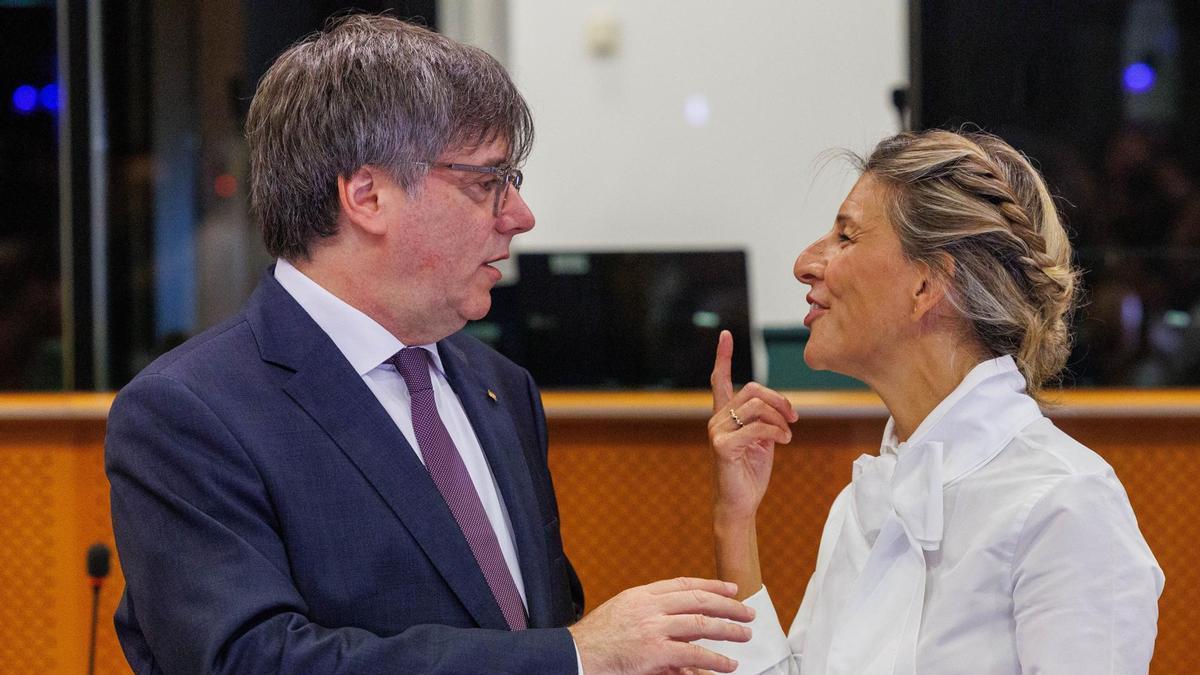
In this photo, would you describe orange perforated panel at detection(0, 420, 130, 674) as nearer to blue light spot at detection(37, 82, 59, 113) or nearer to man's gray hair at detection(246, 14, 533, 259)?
man's gray hair at detection(246, 14, 533, 259)

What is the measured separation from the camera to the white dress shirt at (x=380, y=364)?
163cm

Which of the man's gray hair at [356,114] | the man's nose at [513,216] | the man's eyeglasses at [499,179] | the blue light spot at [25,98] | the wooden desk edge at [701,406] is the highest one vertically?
the blue light spot at [25,98]

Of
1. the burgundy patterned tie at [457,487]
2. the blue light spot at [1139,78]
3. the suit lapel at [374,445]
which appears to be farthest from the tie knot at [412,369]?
the blue light spot at [1139,78]

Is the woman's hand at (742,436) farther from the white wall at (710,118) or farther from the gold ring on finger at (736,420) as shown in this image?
the white wall at (710,118)

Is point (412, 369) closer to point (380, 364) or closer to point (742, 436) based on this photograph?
point (380, 364)

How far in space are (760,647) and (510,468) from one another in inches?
17.9

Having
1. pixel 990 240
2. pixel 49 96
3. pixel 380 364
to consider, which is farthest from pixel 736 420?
pixel 49 96

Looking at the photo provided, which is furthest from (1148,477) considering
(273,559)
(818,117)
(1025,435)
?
(818,117)

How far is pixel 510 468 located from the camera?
5.82 feet

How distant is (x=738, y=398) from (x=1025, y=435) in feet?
1.43

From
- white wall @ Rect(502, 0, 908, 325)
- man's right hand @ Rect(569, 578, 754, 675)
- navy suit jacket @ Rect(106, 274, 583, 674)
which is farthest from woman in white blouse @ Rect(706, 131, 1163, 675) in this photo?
white wall @ Rect(502, 0, 908, 325)

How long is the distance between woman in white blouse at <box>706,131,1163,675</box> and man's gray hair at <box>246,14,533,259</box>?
1.80ft

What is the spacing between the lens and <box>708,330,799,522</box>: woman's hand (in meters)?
1.88

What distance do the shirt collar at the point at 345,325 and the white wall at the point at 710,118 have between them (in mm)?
5112
